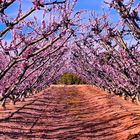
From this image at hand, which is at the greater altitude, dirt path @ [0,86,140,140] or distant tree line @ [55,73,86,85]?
distant tree line @ [55,73,86,85]

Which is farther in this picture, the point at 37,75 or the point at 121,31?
the point at 37,75

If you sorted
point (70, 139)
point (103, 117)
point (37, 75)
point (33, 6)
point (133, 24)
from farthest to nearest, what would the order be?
point (37, 75) < point (103, 117) < point (70, 139) < point (133, 24) < point (33, 6)

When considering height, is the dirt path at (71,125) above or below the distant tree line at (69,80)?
below

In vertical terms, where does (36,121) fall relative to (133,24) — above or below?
below

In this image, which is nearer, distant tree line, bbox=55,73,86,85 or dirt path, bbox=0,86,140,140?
dirt path, bbox=0,86,140,140

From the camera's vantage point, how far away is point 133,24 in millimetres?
11398

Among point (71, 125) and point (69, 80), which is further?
point (69, 80)

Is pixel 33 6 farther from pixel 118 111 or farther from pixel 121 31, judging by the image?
pixel 118 111

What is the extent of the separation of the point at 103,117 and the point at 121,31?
7.64 m

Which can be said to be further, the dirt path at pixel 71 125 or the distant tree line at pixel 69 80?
the distant tree line at pixel 69 80

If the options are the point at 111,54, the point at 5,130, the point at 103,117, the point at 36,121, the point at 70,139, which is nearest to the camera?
the point at 70,139

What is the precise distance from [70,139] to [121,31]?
163 inches

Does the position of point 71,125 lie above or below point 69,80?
below

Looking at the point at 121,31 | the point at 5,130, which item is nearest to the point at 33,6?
the point at 121,31
